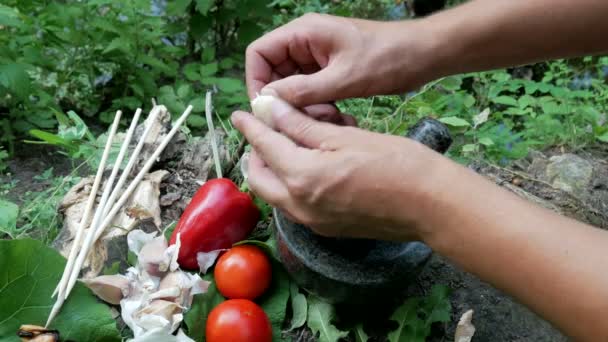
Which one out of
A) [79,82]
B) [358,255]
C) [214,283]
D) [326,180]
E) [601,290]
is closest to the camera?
[601,290]

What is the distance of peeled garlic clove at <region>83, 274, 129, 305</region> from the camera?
4.38ft

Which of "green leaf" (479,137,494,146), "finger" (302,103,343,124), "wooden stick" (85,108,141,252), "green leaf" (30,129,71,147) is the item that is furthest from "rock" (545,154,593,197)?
"green leaf" (30,129,71,147)

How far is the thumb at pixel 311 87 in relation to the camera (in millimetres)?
1206

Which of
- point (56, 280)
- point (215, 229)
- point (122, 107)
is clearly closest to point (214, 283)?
point (215, 229)

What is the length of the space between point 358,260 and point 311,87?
1.34 feet

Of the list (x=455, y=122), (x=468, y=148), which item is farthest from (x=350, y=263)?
(x=468, y=148)

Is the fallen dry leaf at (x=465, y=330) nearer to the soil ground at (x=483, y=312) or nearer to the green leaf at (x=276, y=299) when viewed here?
the soil ground at (x=483, y=312)

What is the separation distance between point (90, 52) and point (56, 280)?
5.74 ft

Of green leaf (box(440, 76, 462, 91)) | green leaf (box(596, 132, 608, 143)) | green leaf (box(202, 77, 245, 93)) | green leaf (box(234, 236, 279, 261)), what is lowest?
green leaf (box(596, 132, 608, 143))

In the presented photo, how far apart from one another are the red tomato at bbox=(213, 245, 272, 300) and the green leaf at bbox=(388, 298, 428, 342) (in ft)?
1.13

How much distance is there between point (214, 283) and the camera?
144 cm

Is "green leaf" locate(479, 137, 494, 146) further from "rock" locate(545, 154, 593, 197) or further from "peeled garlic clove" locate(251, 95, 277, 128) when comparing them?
"peeled garlic clove" locate(251, 95, 277, 128)

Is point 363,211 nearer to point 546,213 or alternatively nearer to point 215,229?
point 546,213

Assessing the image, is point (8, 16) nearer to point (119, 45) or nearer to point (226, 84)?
point (119, 45)
